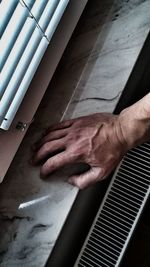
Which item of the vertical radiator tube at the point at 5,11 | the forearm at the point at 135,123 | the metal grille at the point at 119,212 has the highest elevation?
the vertical radiator tube at the point at 5,11

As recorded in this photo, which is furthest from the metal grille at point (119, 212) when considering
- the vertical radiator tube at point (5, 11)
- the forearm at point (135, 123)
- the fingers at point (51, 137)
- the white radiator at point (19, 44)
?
the vertical radiator tube at point (5, 11)

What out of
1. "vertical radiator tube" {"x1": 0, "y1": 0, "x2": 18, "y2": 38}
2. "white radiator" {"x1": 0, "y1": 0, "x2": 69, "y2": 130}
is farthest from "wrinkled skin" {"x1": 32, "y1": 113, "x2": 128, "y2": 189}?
"vertical radiator tube" {"x1": 0, "y1": 0, "x2": 18, "y2": 38}

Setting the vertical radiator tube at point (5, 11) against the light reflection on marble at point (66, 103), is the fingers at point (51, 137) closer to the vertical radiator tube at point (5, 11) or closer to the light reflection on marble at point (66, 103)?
the light reflection on marble at point (66, 103)

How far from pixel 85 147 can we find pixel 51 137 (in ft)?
0.30

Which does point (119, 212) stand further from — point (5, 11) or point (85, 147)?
point (5, 11)

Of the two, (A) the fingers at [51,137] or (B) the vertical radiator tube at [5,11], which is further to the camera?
(A) the fingers at [51,137]

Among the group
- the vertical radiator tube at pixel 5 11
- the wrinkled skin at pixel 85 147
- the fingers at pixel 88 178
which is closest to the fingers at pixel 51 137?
the wrinkled skin at pixel 85 147

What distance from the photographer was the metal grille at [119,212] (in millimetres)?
911

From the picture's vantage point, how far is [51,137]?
89cm

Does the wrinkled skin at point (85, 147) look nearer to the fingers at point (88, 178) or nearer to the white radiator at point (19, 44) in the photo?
the fingers at point (88, 178)

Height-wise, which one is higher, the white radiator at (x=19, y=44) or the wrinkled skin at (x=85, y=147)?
the white radiator at (x=19, y=44)

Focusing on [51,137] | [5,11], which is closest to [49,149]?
[51,137]

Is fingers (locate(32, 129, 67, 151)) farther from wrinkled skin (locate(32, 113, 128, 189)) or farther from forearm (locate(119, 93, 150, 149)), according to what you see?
forearm (locate(119, 93, 150, 149))

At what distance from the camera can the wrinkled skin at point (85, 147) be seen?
0.85m
